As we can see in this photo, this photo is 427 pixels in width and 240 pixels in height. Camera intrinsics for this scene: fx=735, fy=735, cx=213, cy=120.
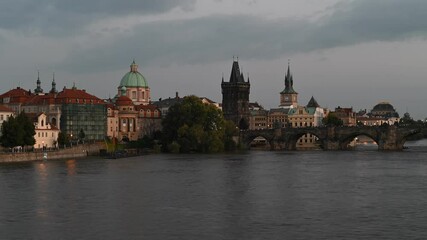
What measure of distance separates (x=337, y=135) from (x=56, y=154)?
2116 inches

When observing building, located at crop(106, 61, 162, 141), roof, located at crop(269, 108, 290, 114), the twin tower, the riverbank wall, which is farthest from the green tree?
roof, located at crop(269, 108, 290, 114)

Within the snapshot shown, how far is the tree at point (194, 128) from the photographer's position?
345 ft

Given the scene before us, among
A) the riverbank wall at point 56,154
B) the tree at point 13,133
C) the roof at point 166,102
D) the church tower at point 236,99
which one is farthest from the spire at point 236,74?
the tree at point 13,133

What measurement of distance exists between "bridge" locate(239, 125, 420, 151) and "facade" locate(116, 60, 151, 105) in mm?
32267

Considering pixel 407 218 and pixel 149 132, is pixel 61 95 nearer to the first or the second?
pixel 149 132

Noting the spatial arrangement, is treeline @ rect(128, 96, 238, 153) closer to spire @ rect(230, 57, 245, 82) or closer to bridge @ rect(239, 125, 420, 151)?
bridge @ rect(239, 125, 420, 151)

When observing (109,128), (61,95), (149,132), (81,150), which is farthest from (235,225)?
(149,132)

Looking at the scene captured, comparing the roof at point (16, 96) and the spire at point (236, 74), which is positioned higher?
the spire at point (236, 74)

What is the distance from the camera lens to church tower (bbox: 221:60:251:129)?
15762 centimetres

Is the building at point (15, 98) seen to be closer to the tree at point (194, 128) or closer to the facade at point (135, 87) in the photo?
the tree at point (194, 128)

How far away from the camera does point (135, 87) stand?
154 m

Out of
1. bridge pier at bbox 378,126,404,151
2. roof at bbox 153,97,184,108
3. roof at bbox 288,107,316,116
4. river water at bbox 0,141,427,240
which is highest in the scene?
roof at bbox 153,97,184,108

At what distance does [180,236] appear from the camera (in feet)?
98.5

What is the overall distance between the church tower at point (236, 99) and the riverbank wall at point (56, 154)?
190ft
